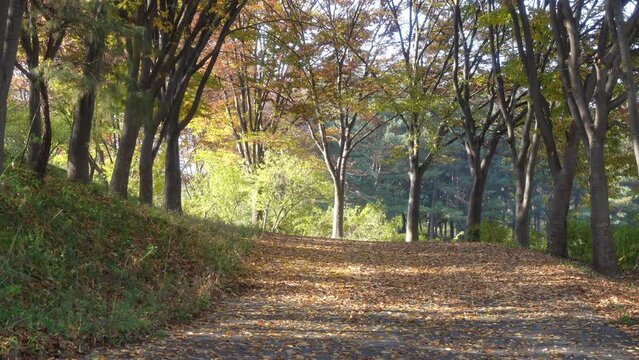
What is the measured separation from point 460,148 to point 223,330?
4285 cm

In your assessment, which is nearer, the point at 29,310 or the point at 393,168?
the point at 29,310

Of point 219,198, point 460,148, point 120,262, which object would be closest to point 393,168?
point 460,148

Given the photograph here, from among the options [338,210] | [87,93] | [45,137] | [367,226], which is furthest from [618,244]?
[367,226]

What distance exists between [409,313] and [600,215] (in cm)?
549

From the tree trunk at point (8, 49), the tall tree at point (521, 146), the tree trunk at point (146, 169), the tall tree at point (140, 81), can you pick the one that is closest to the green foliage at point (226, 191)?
the tree trunk at point (146, 169)

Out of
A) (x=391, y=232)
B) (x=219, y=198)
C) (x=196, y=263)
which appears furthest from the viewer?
(x=391, y=232)

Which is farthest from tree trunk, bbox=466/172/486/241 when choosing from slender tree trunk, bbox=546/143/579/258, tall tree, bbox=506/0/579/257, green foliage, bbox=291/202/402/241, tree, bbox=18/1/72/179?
tree, bbox=18/1/72/179

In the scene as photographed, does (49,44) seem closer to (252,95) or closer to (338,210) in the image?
(338,210)

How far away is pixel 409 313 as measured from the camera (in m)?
7.63

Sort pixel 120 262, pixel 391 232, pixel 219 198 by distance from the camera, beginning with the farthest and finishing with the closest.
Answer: pixel 391 232 < pixel 219 198 < pixel 120 262

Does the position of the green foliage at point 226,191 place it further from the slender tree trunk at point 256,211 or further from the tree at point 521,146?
the tree at point 521,146

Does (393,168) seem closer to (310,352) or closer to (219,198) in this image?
(219,198)

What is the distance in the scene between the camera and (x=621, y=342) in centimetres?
607

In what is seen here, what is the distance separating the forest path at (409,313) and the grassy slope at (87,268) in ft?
1.28
